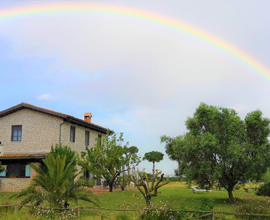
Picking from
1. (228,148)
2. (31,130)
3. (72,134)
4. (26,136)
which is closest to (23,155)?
(26,136)

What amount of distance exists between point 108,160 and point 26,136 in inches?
350

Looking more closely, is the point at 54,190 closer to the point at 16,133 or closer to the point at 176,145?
the point at 176,145

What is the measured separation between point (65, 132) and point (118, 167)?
6.83 meters

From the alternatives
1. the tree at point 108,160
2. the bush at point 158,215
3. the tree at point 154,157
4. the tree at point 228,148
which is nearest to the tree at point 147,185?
the bush at point 158,215

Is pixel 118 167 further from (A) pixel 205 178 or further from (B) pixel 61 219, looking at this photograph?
(B) pixel 61 219

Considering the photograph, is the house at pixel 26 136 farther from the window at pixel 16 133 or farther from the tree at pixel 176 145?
the tree at pixel 176 145

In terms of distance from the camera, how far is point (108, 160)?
30.2 meters

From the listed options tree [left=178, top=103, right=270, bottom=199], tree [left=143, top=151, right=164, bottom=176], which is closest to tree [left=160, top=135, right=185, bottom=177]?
tree [left=178, top=103, right=270, bottom=199]

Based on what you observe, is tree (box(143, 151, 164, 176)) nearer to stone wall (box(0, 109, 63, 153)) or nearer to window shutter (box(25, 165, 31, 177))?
stone wall (box(0, 109, 63, 153))

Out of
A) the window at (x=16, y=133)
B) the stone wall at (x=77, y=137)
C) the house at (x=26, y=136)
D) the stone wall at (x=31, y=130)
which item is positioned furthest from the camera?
the window at (x=16, y=133)

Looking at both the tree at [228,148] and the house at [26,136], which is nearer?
the tree at [228,148]

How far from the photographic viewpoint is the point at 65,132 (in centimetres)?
2992

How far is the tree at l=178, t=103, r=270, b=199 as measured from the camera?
2234 centimetres

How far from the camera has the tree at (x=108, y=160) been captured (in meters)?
30.3
